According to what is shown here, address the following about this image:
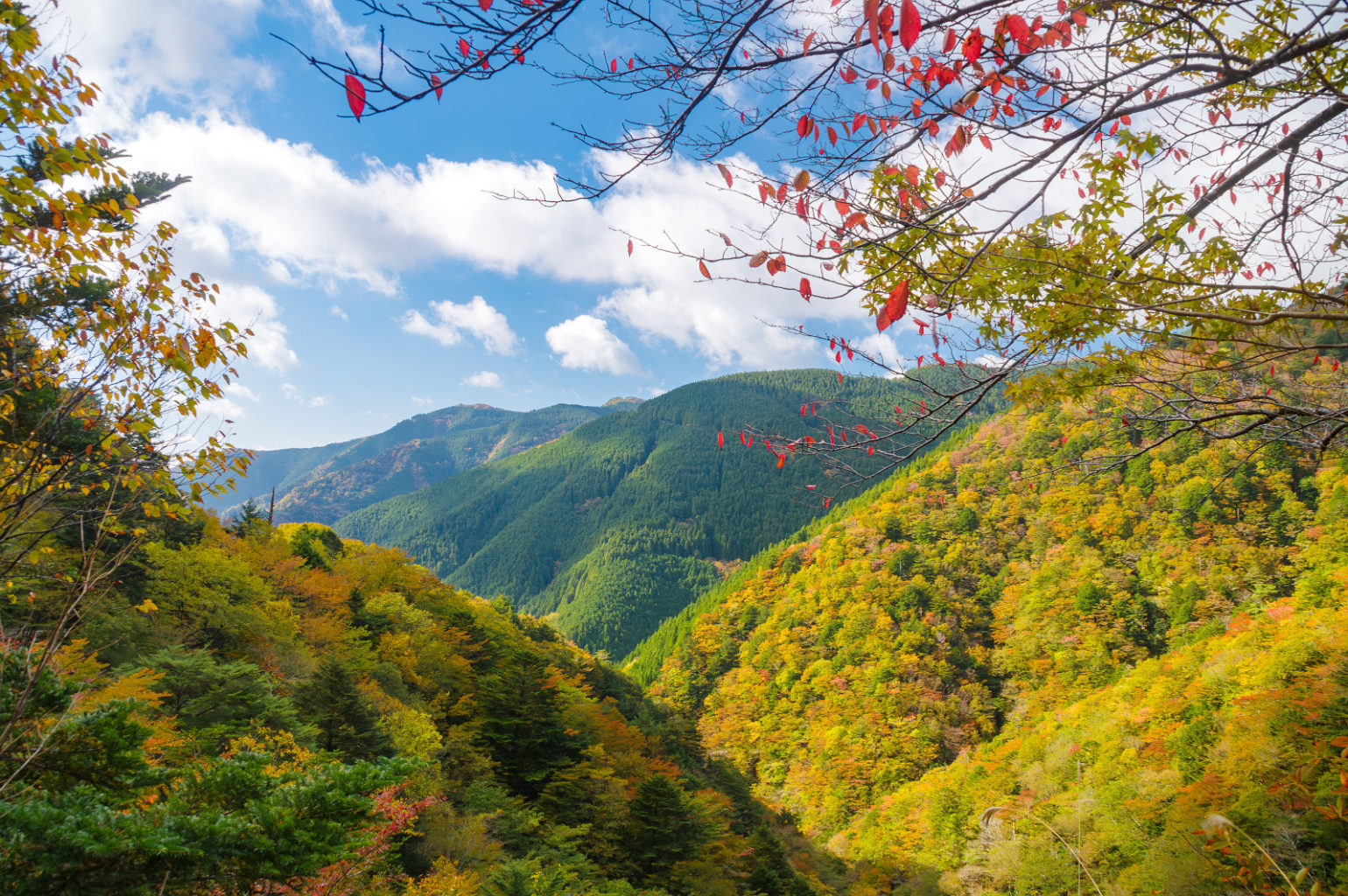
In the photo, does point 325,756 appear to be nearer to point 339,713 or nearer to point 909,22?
point 339,713

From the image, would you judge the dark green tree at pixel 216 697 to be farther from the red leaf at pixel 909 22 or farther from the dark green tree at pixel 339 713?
the red leaf at pixel 909 22

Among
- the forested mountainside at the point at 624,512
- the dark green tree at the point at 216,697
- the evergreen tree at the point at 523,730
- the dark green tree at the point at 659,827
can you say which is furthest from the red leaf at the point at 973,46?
the forested mountainside at the point at 624,512

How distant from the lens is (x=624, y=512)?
15088cm

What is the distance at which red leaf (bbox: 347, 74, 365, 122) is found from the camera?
1840mm

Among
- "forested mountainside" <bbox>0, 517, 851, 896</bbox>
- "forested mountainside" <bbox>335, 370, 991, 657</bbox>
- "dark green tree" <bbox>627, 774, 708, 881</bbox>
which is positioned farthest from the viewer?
"forested mountainside" <bbox>335, 370, 991, 657</bbox>

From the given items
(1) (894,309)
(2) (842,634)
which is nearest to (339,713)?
(1) (894,309)

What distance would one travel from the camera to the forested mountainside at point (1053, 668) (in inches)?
414

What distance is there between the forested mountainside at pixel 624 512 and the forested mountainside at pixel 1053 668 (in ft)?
175

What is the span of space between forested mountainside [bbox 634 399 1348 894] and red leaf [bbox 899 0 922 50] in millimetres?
2333

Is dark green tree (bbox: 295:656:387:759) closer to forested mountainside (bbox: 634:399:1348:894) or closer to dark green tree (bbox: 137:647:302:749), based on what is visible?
dark green tree (bbox: 137:647:302:749)

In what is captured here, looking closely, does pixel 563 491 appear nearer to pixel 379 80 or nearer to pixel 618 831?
pixel 618 831

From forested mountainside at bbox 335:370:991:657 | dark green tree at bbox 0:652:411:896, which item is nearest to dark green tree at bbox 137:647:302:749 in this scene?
dark green tree at bbox 0:652:411:896

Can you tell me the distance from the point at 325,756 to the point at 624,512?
143620 mm

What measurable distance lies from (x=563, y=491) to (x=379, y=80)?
6591 inches
